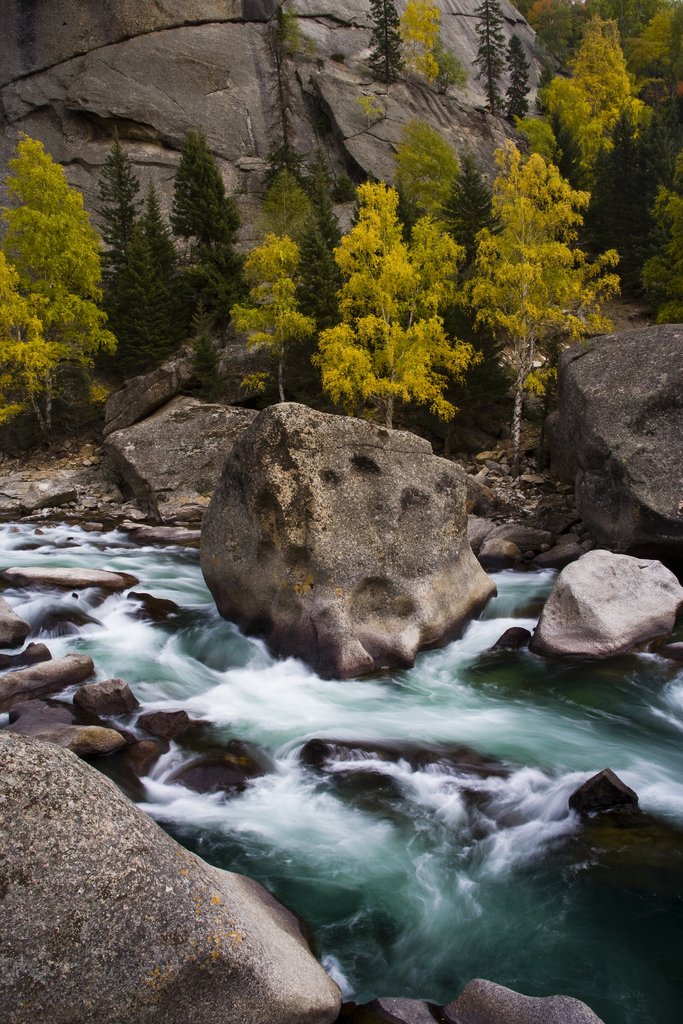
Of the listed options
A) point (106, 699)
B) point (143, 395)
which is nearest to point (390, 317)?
point (143, 395)

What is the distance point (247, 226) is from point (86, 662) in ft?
126

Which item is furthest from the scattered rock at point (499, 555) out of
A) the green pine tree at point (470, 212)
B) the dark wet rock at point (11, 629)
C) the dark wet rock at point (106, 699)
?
the green pine tree at point (470, 212)

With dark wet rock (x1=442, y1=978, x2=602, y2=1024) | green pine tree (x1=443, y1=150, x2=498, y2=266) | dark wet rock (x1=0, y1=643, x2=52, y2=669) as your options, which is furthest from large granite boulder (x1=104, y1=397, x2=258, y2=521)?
dark wet rock (x1=442, y1=978, x2=602, y2=1024)

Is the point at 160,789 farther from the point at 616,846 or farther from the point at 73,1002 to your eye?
the point at 616,846

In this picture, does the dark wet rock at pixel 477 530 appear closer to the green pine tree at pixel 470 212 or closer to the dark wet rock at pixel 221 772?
the dark wet rock at pixel 221 772

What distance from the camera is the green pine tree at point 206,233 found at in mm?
29094

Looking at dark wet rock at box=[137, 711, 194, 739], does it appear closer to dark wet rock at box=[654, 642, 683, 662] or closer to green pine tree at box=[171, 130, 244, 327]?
dark wet rock at box=[654, 642, 683, 662]

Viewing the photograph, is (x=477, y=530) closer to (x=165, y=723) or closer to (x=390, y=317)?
(x=165, y=723)

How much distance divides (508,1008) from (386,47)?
57180 millimetres

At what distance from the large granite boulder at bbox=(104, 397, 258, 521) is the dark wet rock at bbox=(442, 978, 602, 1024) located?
55.8ft

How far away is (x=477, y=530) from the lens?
1440 centimetres

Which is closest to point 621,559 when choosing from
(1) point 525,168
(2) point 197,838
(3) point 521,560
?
(3) point 521,560

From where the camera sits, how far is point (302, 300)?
24.8 meters

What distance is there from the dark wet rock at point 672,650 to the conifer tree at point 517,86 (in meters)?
55.7
